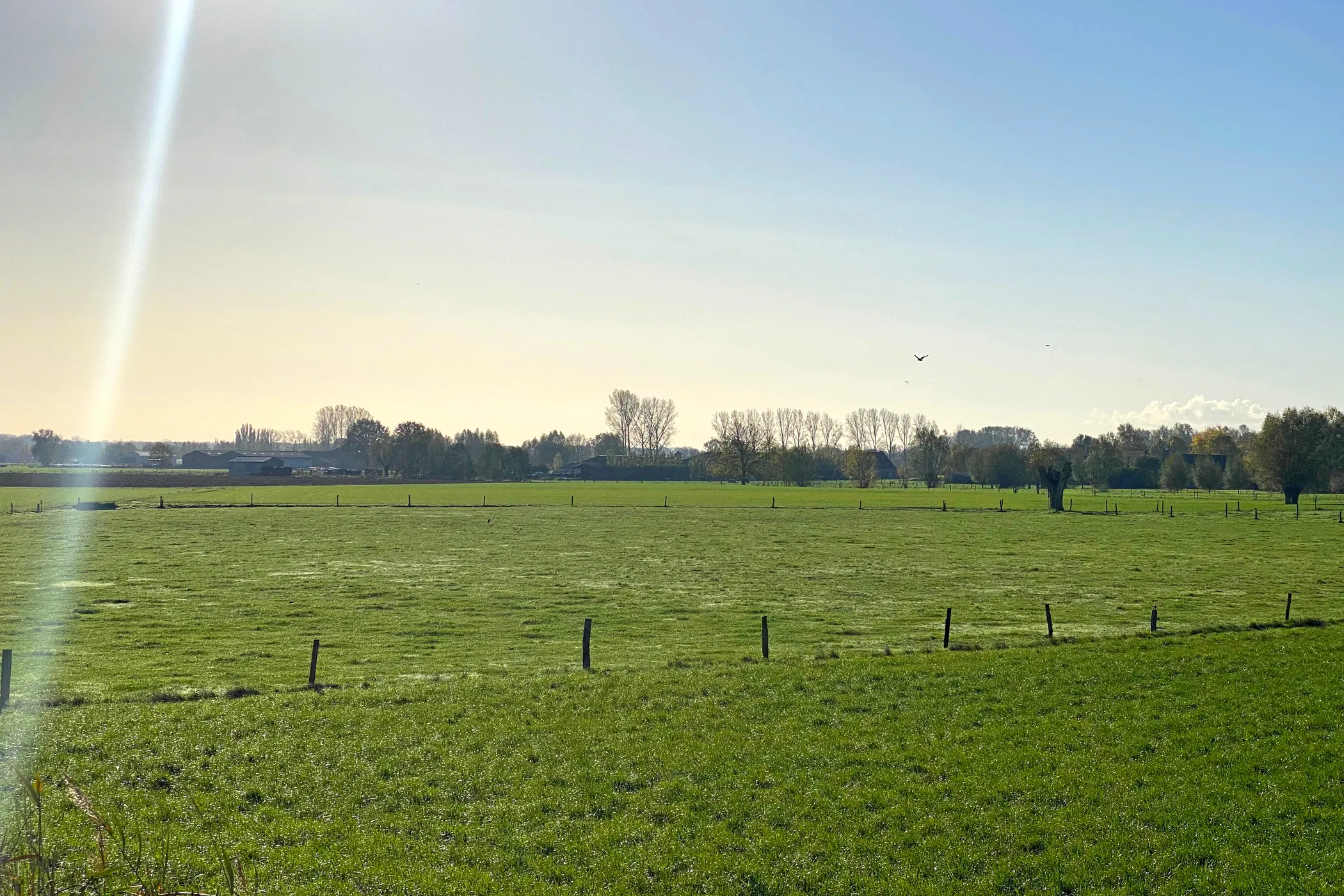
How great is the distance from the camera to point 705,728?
20.2 meters

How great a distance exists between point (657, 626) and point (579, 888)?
2084 centimetres

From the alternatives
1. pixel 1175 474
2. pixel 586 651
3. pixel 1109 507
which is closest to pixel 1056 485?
pixel 1109 507

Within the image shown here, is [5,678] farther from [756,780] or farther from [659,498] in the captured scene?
[659,498]

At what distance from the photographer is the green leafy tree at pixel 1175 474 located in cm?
15500

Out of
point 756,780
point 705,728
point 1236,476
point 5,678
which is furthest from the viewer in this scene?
point 1236,476

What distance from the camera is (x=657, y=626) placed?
1335 inches

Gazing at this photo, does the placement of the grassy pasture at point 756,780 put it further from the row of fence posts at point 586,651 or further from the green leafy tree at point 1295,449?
the green leafy tree at point 1295,449

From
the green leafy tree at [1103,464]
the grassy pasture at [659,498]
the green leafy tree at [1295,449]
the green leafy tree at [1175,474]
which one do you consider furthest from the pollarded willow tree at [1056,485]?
the green leafy tree at [1103,464]

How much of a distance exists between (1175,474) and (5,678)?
540 ft

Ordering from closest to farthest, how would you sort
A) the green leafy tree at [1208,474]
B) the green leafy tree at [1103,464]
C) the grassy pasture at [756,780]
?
the grassy pasture at [756,780]
the green leafy tree at [1208,474]
the green leafy tree at [1103,464]

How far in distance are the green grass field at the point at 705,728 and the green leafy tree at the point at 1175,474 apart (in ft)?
387

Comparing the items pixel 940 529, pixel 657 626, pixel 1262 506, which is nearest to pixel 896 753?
pixel 657 626

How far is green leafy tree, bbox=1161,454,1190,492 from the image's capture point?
15500 centimetres

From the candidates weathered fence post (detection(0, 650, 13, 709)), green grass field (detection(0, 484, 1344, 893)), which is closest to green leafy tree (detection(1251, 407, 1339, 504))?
green grass field (detection(0, 484, 1344, 893))
